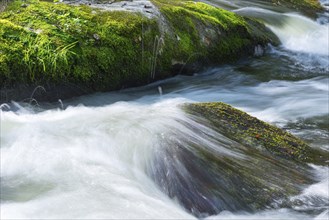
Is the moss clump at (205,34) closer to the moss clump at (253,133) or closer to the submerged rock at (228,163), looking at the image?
the moss clump at (253,133)

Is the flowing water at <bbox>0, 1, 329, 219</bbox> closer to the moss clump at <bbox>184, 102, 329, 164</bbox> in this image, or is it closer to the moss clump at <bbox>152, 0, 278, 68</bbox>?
the moss clump at <bbox>184, 102, 329, 164</bbox>

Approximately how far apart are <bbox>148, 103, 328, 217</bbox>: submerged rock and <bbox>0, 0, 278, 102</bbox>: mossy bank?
2.03 m

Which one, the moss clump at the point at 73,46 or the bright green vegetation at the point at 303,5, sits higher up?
the moss clump at the point at 73,46

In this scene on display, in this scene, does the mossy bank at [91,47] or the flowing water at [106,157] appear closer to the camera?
the flowing water at [106,157]

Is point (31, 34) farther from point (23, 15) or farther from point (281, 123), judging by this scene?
point (281, 123)

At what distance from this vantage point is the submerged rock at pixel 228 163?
3.81 m

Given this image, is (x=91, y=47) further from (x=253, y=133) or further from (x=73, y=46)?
(x=253, y=133)

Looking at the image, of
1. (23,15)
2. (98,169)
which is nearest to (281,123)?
(98,169)

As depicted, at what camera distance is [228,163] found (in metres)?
4.25

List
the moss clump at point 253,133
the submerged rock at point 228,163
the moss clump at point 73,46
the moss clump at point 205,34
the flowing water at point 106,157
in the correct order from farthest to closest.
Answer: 1. the moss clump at point 205,34
2. the moss clump at point 73,46
3. the moss clump at point 253,133
4. the submerged rock at point 228,163
5. the flowing water at point 106,157

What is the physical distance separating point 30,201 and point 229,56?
6.80 metres

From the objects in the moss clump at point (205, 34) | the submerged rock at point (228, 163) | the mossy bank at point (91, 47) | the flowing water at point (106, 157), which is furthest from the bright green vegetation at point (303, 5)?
the submerged rock at point (228, 163)

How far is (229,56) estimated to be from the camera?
934 centimetres

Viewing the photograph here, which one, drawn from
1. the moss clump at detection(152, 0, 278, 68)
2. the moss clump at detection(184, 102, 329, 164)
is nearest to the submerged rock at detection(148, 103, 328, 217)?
the moss clump at detection(184, 102, 329, 164)
